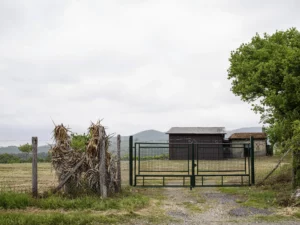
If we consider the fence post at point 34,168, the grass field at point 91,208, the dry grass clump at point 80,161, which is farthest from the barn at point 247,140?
the fence post at point 34,168

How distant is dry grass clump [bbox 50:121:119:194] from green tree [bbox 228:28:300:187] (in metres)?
7.09

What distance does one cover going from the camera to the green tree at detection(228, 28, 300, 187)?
14.9 metres

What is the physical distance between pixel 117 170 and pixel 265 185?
713cm

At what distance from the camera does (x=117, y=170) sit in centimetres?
1309

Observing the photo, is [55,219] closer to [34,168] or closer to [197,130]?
[34,168]

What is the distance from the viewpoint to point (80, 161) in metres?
11.8

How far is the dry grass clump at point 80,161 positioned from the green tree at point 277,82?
7094mm

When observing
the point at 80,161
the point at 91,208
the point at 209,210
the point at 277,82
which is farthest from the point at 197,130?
the point at 91,208

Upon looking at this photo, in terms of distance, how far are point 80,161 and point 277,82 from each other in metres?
9.99

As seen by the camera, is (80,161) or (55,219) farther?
(80,161)

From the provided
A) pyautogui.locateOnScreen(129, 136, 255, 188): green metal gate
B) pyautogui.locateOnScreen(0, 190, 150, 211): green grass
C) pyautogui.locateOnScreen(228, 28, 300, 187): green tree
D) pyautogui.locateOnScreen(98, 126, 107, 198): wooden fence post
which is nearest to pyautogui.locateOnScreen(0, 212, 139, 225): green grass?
pyautogui.locateOnScreen(0, 190, 150, 211): green grass

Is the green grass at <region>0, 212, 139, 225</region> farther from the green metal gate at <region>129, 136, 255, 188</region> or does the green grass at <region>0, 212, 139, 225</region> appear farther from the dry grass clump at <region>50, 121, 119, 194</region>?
the green metal gate at <region>129, 136, 255, 188</region>

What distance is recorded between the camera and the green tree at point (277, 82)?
14883 millimetres

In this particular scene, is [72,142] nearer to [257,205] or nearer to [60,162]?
[60,162]
